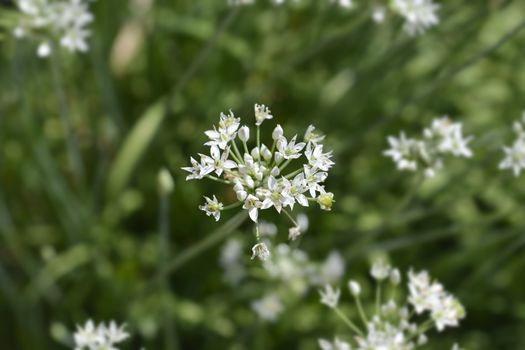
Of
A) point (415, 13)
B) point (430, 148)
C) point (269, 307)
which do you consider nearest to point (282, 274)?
point (269, 307)

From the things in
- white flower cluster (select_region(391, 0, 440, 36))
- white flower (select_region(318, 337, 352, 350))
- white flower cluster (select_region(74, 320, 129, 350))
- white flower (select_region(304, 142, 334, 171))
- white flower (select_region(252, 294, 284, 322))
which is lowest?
white flower (select_region(318, 337, 352, 350))

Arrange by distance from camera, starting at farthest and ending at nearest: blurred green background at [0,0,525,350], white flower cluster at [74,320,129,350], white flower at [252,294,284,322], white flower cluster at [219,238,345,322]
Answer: blurred green background at [0,0,525,350] → white flower cluster at [219,238,345,322] → white flower at [252,294,284,322] → white flower cluster at [74,320,129,350]

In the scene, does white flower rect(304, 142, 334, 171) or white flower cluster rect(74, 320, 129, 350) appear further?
white flower cluster rect(74, 320, 129, 350)

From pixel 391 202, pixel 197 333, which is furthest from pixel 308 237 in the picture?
pixel 197 333

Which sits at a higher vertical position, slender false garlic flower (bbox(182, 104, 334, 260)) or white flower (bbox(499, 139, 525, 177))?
white flower (bbox(499, 139, 525, 177))

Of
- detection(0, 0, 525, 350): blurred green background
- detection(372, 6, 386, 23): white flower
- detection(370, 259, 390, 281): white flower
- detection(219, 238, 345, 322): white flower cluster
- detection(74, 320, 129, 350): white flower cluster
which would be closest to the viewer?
detection(74, 320, 129, 350): white flower cluster

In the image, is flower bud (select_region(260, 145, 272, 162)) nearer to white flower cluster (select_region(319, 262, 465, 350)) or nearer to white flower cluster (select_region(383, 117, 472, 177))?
white flower cluster (select_region(319, 262, 465, 350))

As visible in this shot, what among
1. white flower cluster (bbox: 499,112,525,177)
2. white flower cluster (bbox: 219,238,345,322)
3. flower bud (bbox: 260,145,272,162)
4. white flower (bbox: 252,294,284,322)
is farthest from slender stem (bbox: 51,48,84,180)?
white flower cluster (bbox: 499,112,525,177)
